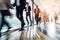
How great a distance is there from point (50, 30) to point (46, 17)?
7.1 inches

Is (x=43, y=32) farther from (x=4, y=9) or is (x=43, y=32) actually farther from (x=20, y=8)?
(x=4, y=9)

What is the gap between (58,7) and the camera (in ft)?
5.03

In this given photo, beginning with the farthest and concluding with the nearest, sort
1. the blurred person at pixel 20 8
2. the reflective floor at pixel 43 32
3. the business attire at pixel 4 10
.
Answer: the reflective floor at pixel 43 32 < the blurred person at pixel 20 8 < the business attire at pixel 4 10

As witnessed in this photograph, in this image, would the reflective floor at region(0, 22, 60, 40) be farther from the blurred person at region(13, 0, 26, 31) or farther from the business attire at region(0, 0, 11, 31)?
the business attire at region(0, 0, 11, 31)

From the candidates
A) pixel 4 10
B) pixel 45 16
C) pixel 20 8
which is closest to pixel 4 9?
pixel 4 10

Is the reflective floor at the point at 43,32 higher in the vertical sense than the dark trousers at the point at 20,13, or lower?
lower

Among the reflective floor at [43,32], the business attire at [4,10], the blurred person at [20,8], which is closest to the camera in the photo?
the business attire at [4,10]

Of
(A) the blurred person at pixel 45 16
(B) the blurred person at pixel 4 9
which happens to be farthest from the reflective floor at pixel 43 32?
(B) the blurred person at pixel 4 9

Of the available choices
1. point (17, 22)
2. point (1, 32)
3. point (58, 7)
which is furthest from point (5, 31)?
point (58, 7)

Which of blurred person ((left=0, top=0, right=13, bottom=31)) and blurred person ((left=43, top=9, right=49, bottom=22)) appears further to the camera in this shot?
blurred person ((left=43, top=9, right=49, bottom=22))

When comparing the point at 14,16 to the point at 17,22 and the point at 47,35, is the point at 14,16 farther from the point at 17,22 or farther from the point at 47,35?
the point at 47,35

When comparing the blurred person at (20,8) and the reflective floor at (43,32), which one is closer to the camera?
the blurred person at (20,8)

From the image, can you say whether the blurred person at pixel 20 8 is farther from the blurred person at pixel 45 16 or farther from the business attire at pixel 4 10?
the blurred person at pixel 45 16

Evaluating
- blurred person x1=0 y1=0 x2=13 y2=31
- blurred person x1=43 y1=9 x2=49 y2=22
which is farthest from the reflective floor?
blurred person x1=0 y1=0 x2=13 y2=31
